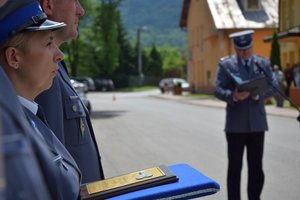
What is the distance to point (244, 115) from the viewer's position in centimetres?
552

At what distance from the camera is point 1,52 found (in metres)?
1.76

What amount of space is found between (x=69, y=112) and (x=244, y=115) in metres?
3.01

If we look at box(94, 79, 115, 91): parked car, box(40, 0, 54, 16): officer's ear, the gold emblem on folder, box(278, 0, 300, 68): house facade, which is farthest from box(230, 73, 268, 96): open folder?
box(94, 79, 115, 91): parked car

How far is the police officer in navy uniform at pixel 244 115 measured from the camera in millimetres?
5480

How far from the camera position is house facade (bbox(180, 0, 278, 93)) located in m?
40.4

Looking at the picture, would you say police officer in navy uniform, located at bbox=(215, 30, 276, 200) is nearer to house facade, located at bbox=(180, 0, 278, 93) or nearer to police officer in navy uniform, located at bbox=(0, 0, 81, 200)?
police officer in navy uniform, located at bbox=(0, 0, 81, 200)

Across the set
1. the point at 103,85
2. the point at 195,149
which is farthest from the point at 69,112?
the point at 103,85

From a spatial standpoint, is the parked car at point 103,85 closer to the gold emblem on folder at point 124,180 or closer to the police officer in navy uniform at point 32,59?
the gold emblem on folder at point 124,180

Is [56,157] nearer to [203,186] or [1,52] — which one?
[1,52]

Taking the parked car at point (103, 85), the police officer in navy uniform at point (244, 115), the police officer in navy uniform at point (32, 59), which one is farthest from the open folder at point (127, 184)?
the parked car at point (103, 85)

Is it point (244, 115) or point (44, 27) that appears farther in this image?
point (244, 115)

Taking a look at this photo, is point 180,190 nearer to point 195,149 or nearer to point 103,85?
point 195,149

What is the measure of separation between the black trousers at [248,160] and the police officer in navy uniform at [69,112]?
9.17 feet

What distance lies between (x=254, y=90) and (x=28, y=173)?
4489 millimetres
